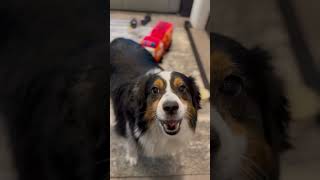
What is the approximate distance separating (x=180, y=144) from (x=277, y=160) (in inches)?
5.5

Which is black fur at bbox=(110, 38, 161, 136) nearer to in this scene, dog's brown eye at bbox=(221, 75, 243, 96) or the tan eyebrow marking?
the tan eyebrow marking

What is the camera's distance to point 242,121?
44 centimetres

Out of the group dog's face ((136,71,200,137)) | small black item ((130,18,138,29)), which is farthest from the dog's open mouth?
small black item ((130,18,138,29))

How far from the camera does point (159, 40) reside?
0.69 metres

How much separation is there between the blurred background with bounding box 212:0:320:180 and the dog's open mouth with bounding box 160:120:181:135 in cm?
14

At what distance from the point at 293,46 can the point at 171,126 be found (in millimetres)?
182

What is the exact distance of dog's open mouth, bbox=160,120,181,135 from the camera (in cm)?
50

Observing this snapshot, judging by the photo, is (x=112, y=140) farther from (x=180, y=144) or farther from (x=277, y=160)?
(x=277, y=160)

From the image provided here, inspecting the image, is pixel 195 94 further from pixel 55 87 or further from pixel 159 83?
pixel 55 87

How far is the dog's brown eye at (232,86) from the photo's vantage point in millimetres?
428

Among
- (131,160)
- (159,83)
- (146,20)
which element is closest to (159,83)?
(159,83)

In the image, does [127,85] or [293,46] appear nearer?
[293,46]

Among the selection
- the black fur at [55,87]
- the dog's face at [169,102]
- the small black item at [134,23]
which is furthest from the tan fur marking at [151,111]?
the small black item at [134,23]

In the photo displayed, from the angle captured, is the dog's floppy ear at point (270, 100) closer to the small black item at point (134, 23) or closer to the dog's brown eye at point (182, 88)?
the dog's brown eye at point (182, 88)
